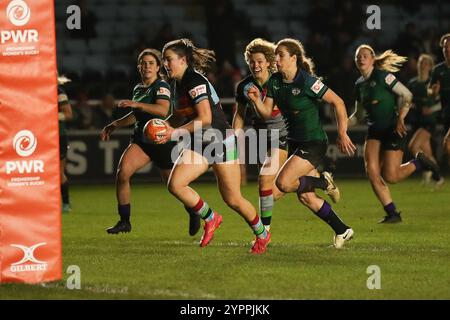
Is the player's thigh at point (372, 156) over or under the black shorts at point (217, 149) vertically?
under

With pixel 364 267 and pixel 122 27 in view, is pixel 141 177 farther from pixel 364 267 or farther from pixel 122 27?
pixel 364 267

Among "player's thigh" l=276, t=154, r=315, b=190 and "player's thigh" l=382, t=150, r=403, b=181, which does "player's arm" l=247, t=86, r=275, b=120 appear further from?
"player's thigh" l=382, t=150, r=403, b=181

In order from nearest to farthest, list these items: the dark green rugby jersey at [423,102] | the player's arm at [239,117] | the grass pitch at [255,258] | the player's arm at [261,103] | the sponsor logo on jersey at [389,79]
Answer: the grass pitch at [255,258] < the player's arm at [261,103] < the player's arm at [239,117] < the sponsor logo on jersey at [389,79] < the dark green rugby jersey at [423,102]

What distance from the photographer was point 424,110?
705 inches

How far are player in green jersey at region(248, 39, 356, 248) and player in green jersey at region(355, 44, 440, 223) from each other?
2303mm

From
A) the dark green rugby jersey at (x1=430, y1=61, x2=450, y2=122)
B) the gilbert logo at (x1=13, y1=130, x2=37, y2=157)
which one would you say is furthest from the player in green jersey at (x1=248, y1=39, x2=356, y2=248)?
the dark green rugby jersey at (x1=430, y1=61, x2=450, y2=122)

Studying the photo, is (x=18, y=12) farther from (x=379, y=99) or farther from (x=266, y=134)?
(x=379, y=99)

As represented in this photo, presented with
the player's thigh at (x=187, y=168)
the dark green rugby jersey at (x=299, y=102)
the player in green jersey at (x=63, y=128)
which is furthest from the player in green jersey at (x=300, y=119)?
the player in green jersey at (x=63, y=128)

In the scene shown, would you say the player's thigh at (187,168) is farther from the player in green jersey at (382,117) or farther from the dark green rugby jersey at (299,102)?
the player in green jersey at (382,117)

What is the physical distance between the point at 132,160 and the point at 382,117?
10.4 feet

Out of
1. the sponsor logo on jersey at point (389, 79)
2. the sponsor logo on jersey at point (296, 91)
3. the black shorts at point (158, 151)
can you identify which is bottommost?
the black shorts at point (158, 151)

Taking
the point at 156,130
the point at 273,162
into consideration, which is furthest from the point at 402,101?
the point at 156,130

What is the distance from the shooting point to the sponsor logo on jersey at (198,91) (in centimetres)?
1010
